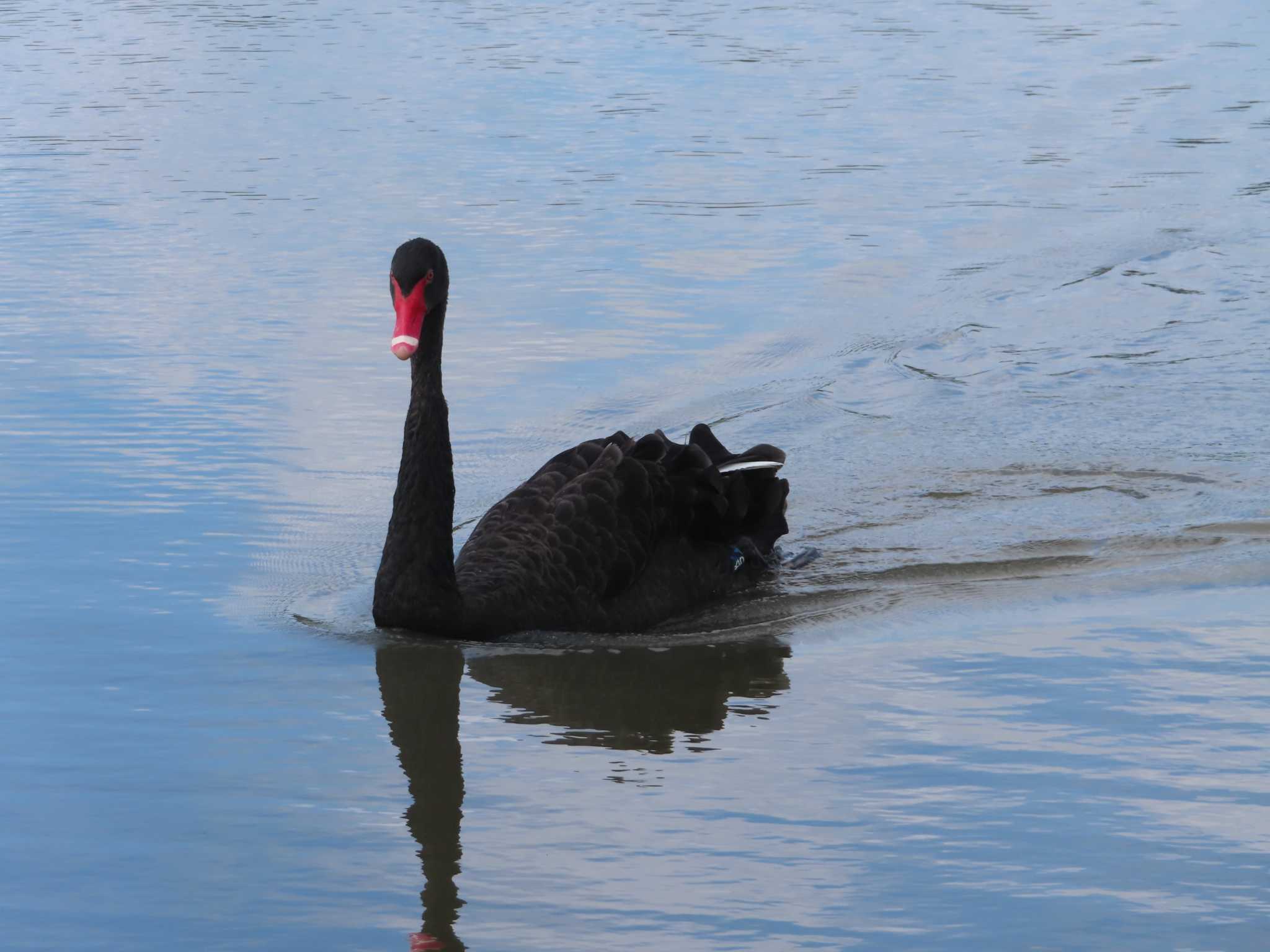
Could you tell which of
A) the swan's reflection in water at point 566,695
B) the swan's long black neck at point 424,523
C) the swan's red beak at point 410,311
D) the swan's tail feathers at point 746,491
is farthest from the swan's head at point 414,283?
the swan's tail feathers at point 746,491

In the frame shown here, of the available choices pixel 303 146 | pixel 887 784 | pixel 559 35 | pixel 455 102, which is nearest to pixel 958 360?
pixel 887 784

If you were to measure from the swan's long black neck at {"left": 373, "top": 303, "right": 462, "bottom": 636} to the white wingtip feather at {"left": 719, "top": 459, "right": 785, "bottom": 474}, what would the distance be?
110 cm

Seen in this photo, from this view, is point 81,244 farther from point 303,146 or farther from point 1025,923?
point 1025,923

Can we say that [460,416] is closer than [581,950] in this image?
No

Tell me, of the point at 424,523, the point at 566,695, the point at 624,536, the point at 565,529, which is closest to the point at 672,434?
the point at 624,536

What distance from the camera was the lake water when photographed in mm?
3816

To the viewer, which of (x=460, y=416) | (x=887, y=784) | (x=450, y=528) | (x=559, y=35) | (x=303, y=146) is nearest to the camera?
(x=887, y=784)

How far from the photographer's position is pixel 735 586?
6.34 m

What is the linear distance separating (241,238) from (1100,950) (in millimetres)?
8485

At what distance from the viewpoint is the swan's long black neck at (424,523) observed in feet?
17.6

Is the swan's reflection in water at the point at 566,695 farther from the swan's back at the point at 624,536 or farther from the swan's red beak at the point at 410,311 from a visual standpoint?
the swan's red beak at the point at 410,311

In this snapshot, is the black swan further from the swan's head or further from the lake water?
the lake water

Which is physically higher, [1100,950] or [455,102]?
[455,102]

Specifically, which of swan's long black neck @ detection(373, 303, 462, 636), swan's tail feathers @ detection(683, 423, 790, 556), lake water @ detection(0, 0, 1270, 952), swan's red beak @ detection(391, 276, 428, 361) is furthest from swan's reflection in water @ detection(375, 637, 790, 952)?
swan's red beak @ detection(391, 276, 428, 361)
